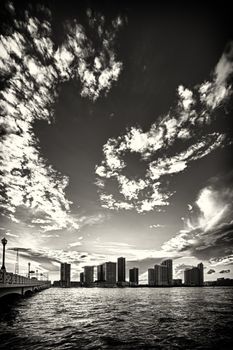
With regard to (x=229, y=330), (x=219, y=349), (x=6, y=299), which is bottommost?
(x=6, y=299)

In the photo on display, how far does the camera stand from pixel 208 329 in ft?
58.0

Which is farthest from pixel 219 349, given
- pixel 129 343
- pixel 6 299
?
pixel 6 299

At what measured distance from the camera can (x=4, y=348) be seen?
38.4ft

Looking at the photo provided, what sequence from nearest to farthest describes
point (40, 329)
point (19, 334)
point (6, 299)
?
point (19, 334), point (40, 329), point (6, 299)

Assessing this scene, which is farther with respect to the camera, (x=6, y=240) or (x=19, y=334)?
(x=6, y=240)

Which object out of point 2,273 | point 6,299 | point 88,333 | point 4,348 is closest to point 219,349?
point 88,333

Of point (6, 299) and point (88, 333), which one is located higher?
point (88, 333)

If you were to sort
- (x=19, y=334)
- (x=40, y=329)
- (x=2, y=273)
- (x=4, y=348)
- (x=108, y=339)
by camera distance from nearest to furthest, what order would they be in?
(x=4, y=348), (x=108, y=339), (x=19, y=334), (x=40, y=329), (x=2, y=273)

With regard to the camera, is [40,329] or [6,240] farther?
[6,240]

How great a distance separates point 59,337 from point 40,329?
2964 millimetres

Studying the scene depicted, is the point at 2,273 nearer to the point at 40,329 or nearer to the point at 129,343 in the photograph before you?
the point at 40,329

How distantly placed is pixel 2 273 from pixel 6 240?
4869 mm

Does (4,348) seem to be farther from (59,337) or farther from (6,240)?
(6,240)

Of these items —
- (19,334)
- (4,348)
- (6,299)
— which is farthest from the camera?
(6,299)
